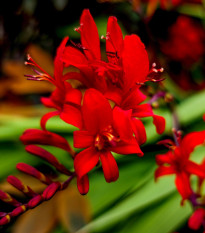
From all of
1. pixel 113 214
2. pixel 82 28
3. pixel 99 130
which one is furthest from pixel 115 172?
pixel 113 214

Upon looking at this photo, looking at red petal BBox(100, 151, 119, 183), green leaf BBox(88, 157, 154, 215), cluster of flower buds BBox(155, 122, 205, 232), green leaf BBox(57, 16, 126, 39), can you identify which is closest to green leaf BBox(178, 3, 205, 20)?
green leaf BBox(57, 16, 126, 39)

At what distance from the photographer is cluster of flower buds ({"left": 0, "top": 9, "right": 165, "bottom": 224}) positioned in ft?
1.03

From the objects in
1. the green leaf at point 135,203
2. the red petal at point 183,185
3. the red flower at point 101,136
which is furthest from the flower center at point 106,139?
the green leaf at point 135,203

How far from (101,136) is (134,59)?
8cm

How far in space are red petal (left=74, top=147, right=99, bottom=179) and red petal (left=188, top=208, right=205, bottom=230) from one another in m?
0.14

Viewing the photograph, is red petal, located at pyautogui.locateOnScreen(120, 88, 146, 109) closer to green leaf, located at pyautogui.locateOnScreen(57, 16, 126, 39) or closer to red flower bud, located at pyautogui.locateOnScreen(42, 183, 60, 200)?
red flower bud, located at pyautogui.locateOnScreen(42, 183, 60, 200)

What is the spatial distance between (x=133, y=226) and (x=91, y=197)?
0.33ft

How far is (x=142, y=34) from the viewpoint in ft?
3.04

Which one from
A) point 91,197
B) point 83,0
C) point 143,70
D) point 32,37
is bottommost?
point 91,197

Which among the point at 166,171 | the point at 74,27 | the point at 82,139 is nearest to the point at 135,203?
the point at 166,171

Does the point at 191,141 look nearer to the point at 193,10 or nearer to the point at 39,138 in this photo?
the point at 39,138

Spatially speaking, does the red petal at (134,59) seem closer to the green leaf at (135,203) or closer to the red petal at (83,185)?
the red petal at (83,185)

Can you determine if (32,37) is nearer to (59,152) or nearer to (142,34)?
(142,34)

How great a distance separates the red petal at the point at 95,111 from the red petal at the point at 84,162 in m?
0.02
